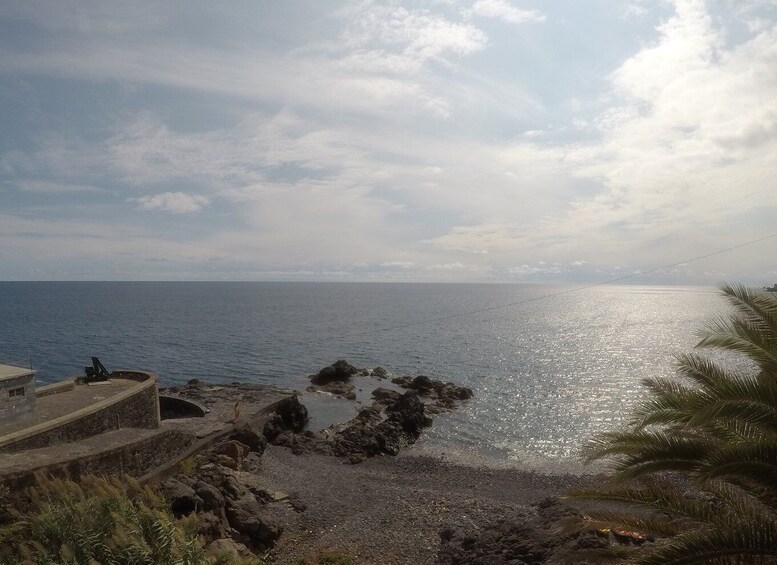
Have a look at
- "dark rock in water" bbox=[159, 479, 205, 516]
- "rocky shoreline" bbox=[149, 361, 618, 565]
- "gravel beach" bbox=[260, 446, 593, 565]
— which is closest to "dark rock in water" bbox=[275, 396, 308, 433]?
"rocky shoreline" bbox=[149, 361, 618, 565]

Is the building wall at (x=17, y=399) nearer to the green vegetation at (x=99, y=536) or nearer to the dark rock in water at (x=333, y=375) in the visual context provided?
the green vegetation at (x=99, y=536)

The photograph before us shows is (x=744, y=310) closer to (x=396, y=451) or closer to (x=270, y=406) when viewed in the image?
(x=396, y=451)

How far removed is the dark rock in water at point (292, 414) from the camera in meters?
29.4

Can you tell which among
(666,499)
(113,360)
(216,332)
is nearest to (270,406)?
(666,499)

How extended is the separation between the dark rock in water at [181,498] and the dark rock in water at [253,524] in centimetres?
123

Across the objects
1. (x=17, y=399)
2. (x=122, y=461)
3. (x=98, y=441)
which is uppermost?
(x=17, y=399)

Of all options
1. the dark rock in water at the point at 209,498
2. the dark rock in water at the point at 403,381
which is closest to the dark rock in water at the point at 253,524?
the dark rock in water at the point at 209,498

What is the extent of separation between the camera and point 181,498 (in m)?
13.4

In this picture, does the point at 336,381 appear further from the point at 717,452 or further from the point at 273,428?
the point at 717,452

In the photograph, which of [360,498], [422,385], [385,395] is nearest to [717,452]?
[360,498]

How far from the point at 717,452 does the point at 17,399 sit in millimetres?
18953

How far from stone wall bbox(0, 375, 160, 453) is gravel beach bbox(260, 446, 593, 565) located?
5.27 meters

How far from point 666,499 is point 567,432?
26114 millimetres

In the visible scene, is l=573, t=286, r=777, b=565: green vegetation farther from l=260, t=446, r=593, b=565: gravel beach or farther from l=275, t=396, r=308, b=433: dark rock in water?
l=275, t=396, r=308, b=433: dark rock in water
